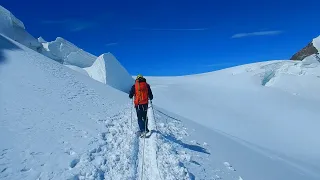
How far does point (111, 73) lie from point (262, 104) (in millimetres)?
14733

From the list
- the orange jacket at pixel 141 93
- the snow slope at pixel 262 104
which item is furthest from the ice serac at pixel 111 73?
the orange jacket at pixel 141 93

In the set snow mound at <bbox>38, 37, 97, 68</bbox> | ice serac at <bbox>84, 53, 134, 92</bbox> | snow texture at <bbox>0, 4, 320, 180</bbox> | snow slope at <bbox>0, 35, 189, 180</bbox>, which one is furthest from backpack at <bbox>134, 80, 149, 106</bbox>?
snow mound at <bbox>38, 37, 97, 68</bbox>

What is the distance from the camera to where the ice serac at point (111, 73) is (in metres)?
27.2

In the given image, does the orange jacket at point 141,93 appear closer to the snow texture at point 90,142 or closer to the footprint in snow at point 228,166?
the snow texture at point 90,142

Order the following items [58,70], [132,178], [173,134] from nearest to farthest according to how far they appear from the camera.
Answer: [132,178] < [173,134] < [58,70]

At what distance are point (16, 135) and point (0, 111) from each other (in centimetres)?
189

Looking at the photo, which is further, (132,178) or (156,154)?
(156,154)

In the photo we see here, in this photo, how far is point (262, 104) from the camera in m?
29.8

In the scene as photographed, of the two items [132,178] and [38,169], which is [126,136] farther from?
[38,169]

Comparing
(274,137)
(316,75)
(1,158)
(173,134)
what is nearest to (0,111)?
(1,158)

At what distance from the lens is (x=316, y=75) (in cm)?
3494

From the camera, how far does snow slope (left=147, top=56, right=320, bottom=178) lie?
2141 cm

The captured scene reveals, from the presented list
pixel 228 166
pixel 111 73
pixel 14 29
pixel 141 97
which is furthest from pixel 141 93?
pixel 14 29

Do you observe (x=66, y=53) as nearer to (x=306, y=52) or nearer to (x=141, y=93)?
(x=141, y=93)
